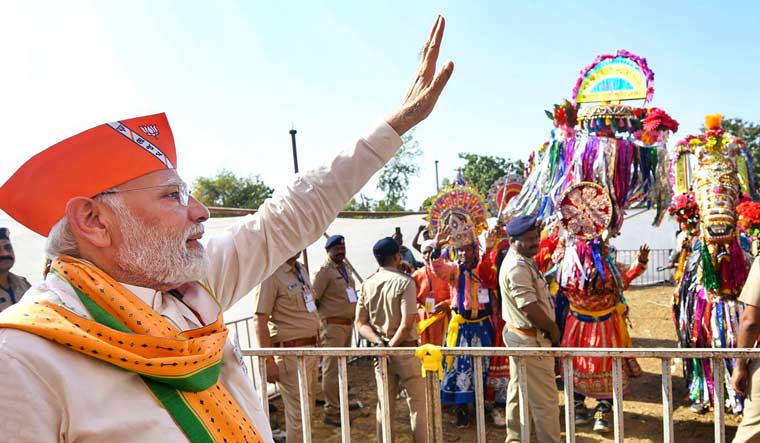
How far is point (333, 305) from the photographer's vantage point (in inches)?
223

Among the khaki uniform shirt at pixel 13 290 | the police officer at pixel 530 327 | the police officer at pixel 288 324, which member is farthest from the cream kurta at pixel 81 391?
the khaki uniform shirt at pixel 13 290

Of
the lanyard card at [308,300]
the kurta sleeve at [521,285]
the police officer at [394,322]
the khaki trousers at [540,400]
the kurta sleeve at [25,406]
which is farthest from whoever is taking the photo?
the lanyard card at [308,300]

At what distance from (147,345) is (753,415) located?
334 centimetres

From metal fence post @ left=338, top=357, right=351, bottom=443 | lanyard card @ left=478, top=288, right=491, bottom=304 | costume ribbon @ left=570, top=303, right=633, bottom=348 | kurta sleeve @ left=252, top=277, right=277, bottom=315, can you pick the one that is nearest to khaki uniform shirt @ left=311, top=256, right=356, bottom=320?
kurta sleeve @ left=252, top=277, right=277, bottom=315

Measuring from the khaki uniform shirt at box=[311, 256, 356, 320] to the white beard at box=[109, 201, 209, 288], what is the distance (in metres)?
4.31

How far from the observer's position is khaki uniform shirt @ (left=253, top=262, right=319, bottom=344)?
4637 millimetres

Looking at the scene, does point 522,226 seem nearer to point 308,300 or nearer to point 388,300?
point 388,300

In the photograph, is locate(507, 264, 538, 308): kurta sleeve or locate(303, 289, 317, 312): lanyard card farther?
locate(303, 289, 317, 312): lanyard card

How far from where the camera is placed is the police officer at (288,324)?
4441 millimetres

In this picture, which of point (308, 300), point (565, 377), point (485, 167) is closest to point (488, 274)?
point (308, 300)

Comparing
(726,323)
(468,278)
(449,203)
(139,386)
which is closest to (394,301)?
(468,278)

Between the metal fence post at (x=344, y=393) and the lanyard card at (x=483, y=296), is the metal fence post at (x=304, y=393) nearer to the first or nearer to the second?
the metal fence post at (x=344, y=393)

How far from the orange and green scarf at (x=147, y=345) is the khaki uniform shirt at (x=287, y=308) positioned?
3.39 m

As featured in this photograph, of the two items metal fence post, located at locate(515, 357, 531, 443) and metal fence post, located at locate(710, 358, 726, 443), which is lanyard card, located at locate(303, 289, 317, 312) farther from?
metal fence post, located at locate(710, 358, 726, 443)
